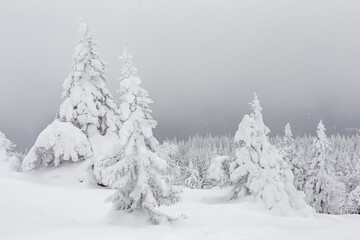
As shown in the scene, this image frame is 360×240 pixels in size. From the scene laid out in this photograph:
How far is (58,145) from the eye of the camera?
929 inches

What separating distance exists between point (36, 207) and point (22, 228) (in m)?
3.24

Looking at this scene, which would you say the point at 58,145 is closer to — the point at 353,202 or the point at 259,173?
the point at 259,173

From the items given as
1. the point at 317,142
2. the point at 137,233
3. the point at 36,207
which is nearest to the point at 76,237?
the point at 137,233

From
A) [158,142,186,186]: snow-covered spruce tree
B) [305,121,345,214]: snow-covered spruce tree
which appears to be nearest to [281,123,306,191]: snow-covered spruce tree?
[305,121,345,214]: snow-covered spruce tree

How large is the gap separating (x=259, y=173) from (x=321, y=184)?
23322mm

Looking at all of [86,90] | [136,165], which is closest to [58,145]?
[86,90]

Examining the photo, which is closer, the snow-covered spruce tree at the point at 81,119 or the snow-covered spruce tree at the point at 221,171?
the snow-covered spruce tree at the point at 81,119

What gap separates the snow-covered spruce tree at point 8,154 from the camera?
2467 cm

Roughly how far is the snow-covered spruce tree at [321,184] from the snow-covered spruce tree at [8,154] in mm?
35187

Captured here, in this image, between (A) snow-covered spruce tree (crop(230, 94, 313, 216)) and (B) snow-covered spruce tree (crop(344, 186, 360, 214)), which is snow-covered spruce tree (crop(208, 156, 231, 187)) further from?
(B) snow-covered spruce tree (crop(344, 186, 360, 214))

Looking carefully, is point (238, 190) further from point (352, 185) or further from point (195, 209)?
point (352, 185)

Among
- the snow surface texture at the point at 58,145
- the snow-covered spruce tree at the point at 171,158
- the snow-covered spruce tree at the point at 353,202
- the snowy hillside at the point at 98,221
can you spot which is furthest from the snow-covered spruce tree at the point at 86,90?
the snow-covered spruce tree at the point at 353,202

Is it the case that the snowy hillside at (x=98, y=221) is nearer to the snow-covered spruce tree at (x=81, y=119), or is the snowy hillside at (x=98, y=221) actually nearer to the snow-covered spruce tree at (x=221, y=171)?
the snow-covered spruce tree at (x=81, y=119)

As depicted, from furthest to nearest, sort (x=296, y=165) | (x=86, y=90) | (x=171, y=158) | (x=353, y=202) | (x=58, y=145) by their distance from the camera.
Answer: (x=353, y=202), (x=171, y=158), (x=296, y=165), (x=86, y=90), (x=58, y=145)
